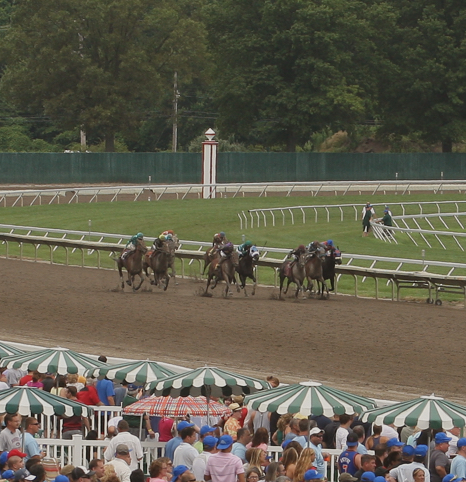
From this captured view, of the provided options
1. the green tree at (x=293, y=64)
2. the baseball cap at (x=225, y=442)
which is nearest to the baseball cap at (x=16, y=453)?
the baseball cap at (x=225, y=442)

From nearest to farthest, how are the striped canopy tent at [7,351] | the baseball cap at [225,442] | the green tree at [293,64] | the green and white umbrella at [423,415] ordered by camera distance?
the baseball cap at [225,442], the green and white umbrella at [423,415], the striped canopy tent at [7,351], the green tree at [293,64]

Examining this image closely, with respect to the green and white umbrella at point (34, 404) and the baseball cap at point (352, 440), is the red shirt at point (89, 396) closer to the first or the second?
the green and white umbrella at point (34, 404)

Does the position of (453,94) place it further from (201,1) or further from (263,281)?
(263,281)

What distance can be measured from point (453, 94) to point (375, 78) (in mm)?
3608

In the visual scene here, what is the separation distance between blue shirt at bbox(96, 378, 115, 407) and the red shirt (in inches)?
5.5

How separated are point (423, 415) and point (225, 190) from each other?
104ft

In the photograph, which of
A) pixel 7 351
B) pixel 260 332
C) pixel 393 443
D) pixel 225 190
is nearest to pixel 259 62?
pixel 225 190

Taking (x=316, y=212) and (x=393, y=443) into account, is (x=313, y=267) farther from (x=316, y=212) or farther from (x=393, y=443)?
(x=316, y=212)

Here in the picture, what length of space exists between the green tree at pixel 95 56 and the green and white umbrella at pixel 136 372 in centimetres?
3946

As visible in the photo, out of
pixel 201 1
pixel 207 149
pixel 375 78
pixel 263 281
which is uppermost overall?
pixel 201 1

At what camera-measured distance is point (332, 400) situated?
8.40 meters

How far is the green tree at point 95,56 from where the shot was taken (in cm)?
4850

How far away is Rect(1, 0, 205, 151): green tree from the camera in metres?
48.5

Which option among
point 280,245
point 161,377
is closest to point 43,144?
point 280,245
